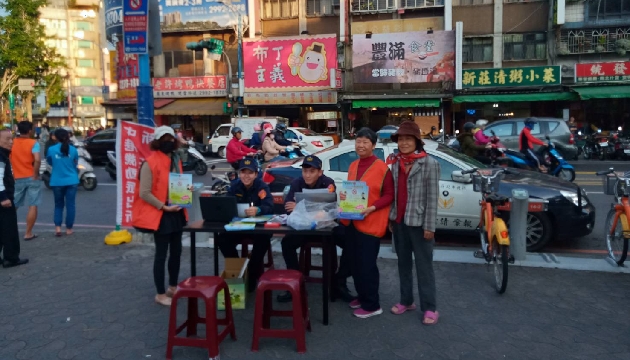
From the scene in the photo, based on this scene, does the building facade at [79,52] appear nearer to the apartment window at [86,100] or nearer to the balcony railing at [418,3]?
the apartment window at [86,100]

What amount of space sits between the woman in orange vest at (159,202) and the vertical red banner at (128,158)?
1.40 metres

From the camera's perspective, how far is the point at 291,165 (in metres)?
8.50

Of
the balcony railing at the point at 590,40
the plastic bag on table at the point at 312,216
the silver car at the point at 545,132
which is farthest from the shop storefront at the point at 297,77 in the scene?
the plastic bag on table at the point at 312,216

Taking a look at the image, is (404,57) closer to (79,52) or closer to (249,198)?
(249,198)

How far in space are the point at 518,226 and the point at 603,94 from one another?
18507 millimetres

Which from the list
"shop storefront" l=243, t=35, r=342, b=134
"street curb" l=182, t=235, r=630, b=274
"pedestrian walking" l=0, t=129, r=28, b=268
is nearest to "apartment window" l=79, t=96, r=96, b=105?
"shop storefront" l=243, t=35, r=342, b=134

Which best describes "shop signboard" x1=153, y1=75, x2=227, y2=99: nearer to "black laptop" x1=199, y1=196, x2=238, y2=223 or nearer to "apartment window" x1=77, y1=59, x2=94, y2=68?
"black laptop" x1=199, y1=196, x2=238, y2=223

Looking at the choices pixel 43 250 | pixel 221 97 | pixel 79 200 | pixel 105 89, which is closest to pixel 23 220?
pixel 79 200

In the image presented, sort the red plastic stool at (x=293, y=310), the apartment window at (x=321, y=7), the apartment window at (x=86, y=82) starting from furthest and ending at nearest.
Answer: the apartment window at (x=86, y=82) → the apartment window at (x=321, y=7) → the red plastic stool at (x=293, y=310)

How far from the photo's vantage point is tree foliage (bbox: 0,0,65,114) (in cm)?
3341

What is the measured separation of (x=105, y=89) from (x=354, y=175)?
3694 centimetres

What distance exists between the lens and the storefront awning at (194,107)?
28734 mm

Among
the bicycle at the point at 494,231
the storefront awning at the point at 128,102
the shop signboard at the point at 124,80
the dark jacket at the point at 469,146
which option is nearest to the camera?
the bicycle at the point at 494,231

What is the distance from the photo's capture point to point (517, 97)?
75.0 feet
